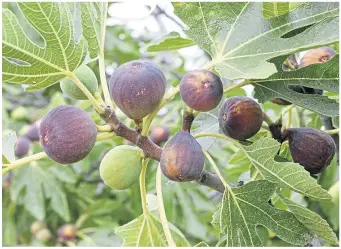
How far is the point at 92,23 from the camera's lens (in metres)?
1.12

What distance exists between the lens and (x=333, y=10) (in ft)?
3.62

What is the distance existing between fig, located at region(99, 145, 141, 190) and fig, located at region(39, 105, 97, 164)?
8cm

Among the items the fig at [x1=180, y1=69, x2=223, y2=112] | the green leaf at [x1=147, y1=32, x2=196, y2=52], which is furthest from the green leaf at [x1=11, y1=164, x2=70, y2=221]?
the fig at [x1=180, y1=69, x2=223, y2=112]

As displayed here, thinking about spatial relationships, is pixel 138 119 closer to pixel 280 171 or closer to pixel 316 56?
pixel 280 171

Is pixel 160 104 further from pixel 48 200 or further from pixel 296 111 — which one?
pixel 48 200

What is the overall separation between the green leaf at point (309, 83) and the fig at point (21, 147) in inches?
78.6

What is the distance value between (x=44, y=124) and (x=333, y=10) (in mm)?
592

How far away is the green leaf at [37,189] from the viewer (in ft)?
10.4

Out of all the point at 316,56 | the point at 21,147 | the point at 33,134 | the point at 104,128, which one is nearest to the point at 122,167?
the point at 104,128

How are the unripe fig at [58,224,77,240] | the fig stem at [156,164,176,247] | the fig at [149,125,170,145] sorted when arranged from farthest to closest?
the unripe fig at [58,224,77,240] → the fig at [149,125,170,145] → the fig stem at [156,164,176,247]

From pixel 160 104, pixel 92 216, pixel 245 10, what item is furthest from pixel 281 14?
pixel 92 216

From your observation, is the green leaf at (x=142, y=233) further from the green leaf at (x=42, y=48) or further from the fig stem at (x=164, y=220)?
the green leaf at (x=42, y=48)

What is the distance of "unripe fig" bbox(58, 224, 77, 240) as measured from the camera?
3510 millimetres

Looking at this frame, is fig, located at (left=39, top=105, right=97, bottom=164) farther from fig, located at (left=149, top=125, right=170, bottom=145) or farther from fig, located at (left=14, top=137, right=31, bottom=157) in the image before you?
fig, located at (left=14, top=137, right=31, bottom=157)
